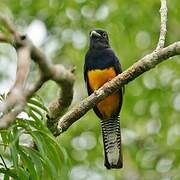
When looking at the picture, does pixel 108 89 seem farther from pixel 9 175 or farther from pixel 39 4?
pixel 39 4

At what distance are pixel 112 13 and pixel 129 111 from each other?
142cm

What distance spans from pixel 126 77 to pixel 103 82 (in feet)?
7.02

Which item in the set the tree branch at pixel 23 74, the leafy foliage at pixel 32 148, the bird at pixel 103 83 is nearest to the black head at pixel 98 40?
the bird at pixel 103 83

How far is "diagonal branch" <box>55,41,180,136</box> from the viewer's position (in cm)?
359

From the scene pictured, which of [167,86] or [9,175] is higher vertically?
[167,86]

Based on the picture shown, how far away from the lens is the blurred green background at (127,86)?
8.31 m

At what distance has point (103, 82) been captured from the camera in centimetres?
582

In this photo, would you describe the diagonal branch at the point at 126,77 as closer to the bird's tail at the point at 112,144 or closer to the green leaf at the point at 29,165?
the green leaf at the point at 29,165

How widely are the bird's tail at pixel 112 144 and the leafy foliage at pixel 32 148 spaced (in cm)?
234

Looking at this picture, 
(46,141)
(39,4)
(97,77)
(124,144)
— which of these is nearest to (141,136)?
(124,144)

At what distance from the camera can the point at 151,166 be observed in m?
8.62

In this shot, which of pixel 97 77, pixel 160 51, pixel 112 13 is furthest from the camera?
pixel 112 13

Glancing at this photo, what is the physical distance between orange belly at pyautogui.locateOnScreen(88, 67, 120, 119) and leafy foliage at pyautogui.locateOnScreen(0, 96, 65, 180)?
2.47 meters

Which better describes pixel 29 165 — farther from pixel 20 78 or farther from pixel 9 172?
pixel 20 78
